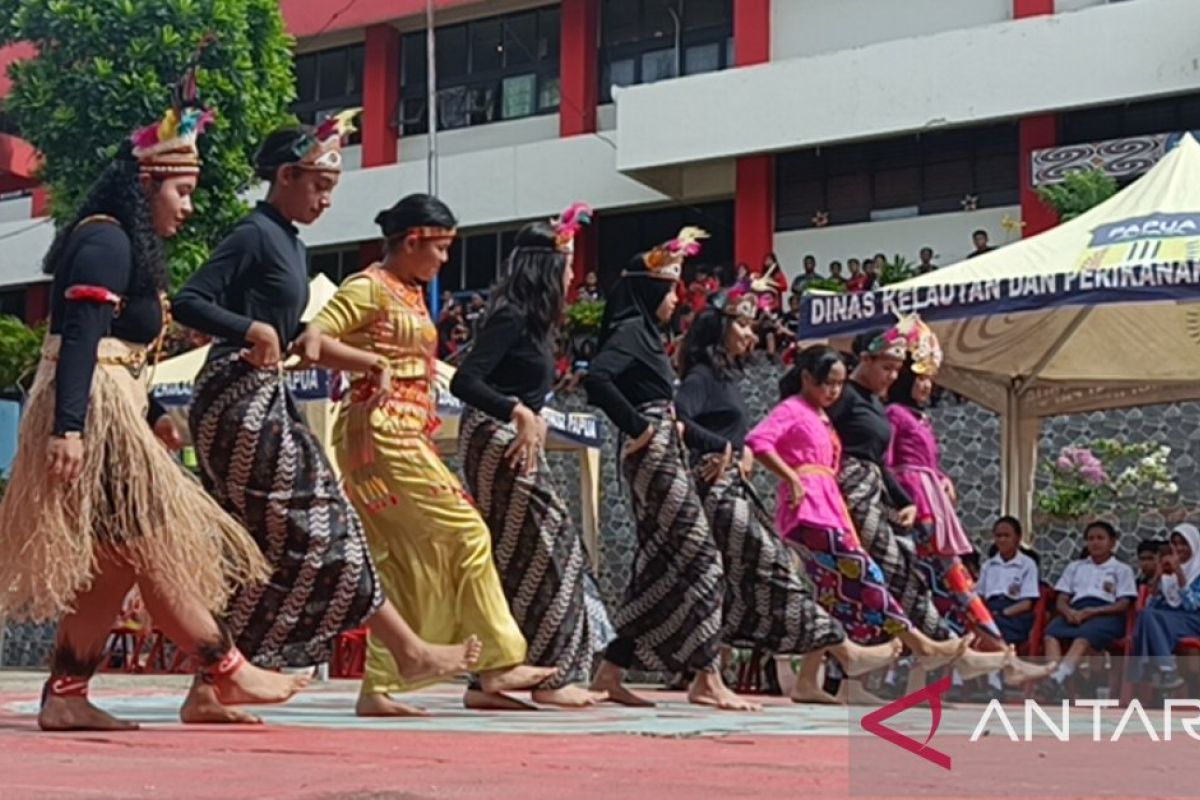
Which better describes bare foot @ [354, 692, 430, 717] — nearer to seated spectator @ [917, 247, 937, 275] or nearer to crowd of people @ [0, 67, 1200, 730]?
crowd of people @ [0, 67, 1200, 730]

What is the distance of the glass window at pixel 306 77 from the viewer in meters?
28.1

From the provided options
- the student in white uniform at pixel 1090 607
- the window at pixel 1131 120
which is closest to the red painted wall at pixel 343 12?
the window at pixel 1131 120

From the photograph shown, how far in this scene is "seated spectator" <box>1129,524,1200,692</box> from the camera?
9.65 m

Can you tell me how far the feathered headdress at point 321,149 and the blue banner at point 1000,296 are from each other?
4226 millimetres

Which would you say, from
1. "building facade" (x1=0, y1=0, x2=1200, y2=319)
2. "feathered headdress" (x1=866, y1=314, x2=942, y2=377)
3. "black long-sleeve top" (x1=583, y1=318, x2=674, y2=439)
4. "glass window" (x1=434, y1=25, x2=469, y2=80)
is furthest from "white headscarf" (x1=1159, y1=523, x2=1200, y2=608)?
"glass window" (x1=434, y1=25, x2=469, y2=80)

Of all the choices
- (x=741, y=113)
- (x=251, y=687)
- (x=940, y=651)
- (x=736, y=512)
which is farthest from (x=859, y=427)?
(x=741, y=113)

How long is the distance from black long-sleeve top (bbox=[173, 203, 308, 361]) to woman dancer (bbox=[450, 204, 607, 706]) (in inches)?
42.3

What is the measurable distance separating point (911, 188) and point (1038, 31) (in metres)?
2.54

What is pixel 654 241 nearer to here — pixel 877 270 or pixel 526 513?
pixel 877 270

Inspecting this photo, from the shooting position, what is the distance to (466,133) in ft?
87.2

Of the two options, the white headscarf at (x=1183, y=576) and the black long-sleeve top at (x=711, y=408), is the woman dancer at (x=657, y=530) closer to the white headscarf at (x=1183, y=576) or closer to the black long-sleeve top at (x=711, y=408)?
the black long-sleeve top at (x=711, y=408)

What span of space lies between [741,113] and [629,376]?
51.6ft

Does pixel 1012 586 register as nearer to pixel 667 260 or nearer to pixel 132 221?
pixel 667 260

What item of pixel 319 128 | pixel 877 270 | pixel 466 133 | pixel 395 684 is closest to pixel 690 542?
pixel 395 684
